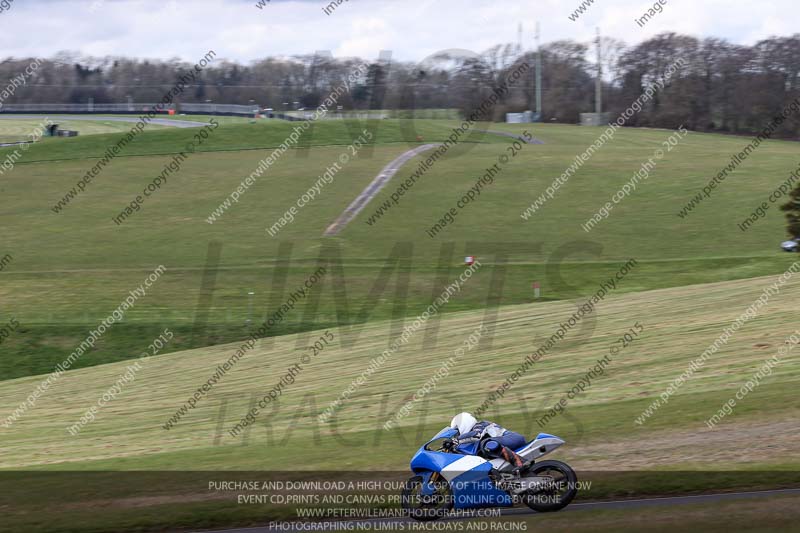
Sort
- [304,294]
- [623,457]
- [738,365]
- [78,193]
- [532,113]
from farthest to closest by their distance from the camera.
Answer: [532,113] < [78,193] < [304,294] < [738,365] < [623,457]

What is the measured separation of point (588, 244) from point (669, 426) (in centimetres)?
2215

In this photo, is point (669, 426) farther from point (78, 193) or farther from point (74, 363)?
point (78, 193)

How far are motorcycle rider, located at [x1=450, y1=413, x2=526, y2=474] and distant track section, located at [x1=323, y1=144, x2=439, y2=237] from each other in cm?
2669

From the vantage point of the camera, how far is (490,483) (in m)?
9.96

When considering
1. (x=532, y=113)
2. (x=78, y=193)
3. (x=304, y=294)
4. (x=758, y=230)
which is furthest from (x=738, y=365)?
(x=532, y=113)

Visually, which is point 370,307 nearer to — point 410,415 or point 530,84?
point 410,415

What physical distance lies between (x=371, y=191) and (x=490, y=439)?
33.6 metres

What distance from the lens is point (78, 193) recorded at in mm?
45969

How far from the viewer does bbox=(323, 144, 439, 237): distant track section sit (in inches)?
1495

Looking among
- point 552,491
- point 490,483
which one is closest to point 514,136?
point 552,491

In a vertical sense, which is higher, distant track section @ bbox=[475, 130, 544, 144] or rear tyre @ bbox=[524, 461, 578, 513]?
distant track section @ bbox=[475, 130, 544, 144]

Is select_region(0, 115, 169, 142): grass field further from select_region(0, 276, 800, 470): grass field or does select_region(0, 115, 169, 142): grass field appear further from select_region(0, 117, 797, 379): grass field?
select_region(0, 276, 800, 470): grass field

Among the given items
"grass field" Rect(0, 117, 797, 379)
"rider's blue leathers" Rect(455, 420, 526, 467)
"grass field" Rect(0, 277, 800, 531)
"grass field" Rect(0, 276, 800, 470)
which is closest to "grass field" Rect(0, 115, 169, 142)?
"grass field" Rect(0, 117, 797, 379)

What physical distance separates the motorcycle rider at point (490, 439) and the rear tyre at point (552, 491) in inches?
10.5
